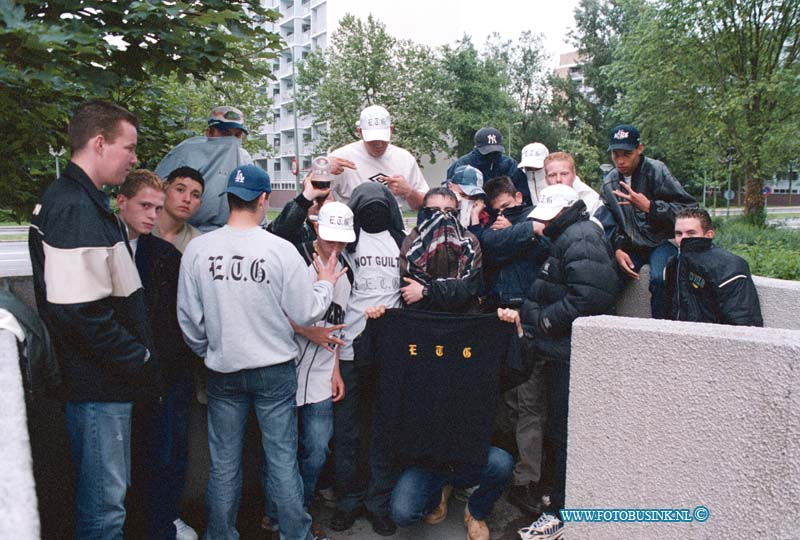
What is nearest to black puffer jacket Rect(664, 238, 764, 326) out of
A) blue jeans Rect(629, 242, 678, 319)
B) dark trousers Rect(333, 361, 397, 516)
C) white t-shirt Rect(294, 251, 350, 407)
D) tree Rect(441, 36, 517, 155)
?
blue jeans Rect(629, 242, 678, 319)

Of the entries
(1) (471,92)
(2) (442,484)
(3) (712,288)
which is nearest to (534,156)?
(3) (712,288)

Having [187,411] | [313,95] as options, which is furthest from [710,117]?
[313,95]

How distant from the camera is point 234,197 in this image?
112 inches

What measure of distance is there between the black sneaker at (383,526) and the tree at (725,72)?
2003cm

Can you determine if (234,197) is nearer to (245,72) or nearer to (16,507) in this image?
(245,72)

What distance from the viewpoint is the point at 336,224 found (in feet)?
10.7

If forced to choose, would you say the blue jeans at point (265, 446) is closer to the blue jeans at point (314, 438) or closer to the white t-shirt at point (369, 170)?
the blue jeans at point (314, 438)

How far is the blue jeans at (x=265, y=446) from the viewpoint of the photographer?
2.92m

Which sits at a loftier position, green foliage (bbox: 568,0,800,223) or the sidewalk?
green foliage (bbox: 568,0,800,223)

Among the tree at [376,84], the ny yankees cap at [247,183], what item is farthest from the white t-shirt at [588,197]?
the tree at [376,84]

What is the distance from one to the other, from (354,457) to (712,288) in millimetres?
2301

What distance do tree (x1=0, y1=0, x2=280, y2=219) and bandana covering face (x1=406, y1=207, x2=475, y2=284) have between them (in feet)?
4.94

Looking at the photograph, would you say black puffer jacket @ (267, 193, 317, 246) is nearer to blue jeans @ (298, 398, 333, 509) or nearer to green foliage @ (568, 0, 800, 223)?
blue jeans @ (298, 398, 333, 509)

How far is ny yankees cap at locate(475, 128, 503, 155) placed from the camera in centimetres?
479
